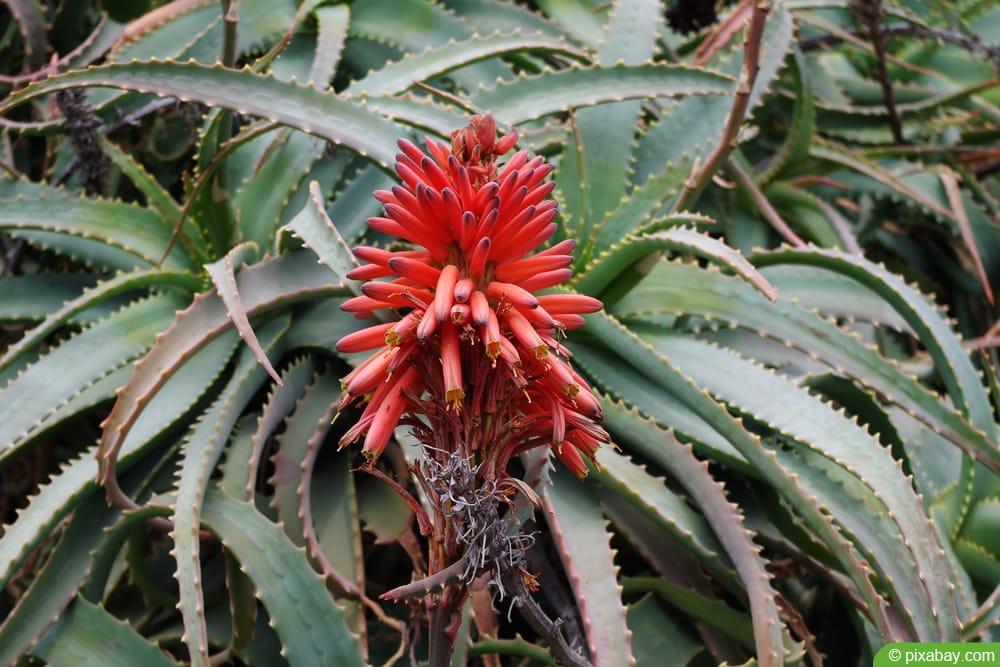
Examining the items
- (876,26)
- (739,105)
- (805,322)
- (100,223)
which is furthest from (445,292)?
(876,26)

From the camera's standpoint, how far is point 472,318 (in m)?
0.65

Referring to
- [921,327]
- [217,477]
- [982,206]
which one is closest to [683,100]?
[921,327]

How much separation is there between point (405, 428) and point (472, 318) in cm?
44

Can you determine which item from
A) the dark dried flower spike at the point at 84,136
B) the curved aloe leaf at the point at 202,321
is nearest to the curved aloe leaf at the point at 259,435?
the curved aloe leaf at the point at 202,321

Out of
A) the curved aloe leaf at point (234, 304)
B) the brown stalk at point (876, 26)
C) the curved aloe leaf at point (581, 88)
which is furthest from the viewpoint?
the brown stalk at point (876, 26)

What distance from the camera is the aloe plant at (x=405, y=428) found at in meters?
0.95

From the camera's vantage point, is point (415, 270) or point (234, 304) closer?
point (415, 270)

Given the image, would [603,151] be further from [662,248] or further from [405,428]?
[405,428]

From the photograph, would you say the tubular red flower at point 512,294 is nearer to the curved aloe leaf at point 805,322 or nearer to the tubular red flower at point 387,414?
the tubular red flower at point 387,414

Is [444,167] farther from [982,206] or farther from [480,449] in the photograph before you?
[982,206]

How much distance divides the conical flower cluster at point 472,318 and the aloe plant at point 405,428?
2.5 inches

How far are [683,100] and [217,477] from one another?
0.89 meters

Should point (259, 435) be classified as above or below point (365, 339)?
above

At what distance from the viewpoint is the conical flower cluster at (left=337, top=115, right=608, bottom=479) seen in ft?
2.18
